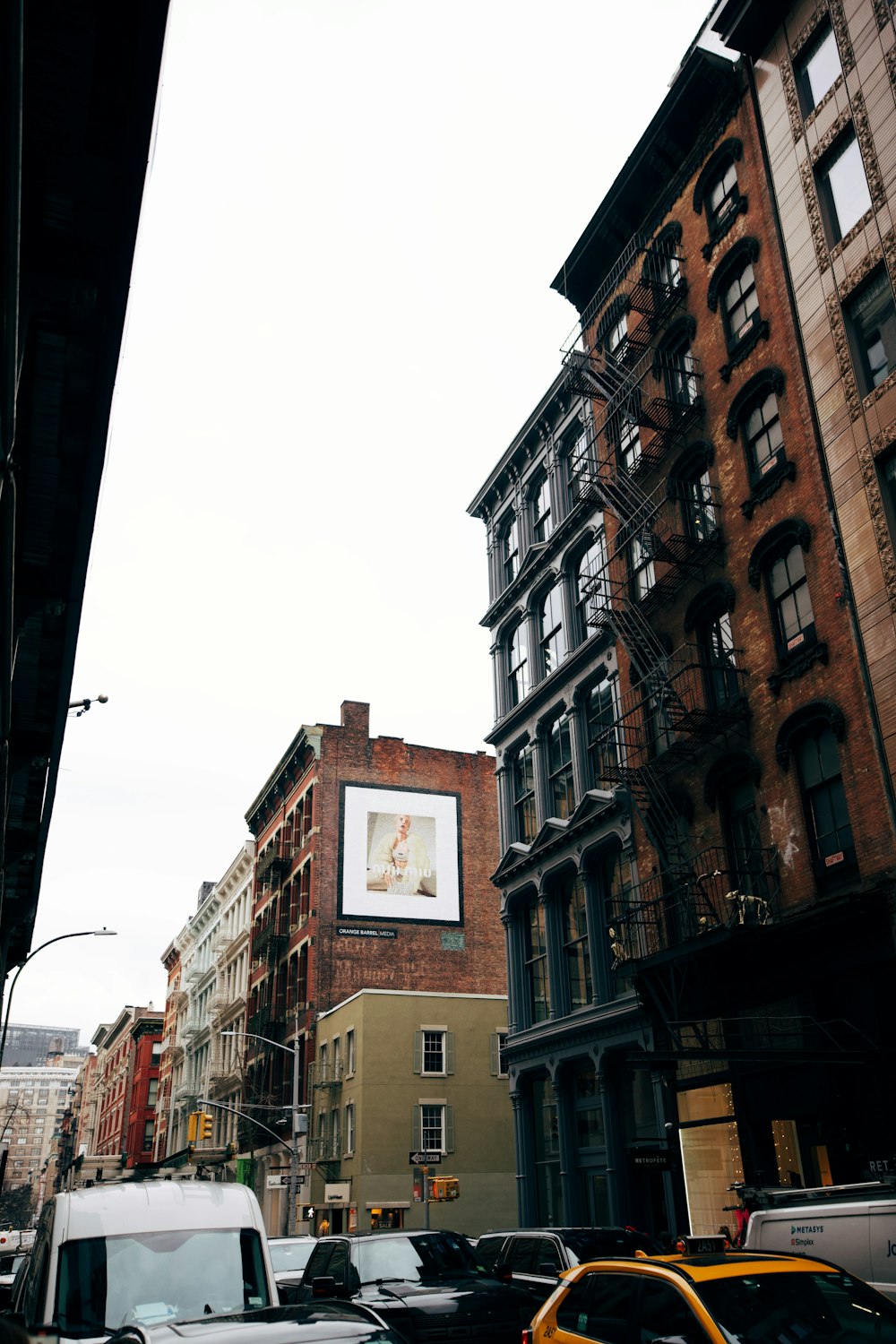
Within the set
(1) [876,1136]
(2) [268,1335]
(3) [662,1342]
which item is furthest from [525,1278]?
(2) [268,1335]

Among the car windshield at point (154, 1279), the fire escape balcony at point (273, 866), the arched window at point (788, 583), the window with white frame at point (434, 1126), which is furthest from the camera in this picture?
the fire escape balcony at point (273, 866)

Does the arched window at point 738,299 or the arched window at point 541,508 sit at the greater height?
the arched window at point 541,508

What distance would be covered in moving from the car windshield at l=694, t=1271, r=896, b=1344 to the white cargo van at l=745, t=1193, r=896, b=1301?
160 centimetres

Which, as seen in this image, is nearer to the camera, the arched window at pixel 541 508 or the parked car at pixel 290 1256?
the parked car at pixel 290 1256

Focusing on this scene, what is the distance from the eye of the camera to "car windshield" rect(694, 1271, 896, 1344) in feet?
23.5

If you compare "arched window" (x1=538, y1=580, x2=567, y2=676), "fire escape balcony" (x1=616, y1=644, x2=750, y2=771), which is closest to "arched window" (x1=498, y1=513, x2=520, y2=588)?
"arched window" (x1=538, y1=580, x2=567, y2=676)

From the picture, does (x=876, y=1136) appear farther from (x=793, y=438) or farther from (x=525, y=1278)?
(x=793, y=438)

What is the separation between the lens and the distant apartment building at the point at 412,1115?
40.6 meters

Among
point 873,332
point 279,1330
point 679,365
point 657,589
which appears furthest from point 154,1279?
point 679,365

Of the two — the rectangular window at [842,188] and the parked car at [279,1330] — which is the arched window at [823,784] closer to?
the rectangular window at [842,188]

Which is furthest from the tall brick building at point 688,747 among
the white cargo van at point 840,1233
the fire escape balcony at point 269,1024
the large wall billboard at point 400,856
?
the fire escape balcony at point 269,1024

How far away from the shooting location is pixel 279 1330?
18.7ft

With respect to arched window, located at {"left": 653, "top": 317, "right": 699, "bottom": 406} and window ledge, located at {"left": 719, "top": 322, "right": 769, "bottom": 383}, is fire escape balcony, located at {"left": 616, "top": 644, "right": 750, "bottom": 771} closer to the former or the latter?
window ledge, located at {"left": 719, "top": 322, "right": 769, "bottom": 383}

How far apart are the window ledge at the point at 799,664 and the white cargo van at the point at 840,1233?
36.1ft
